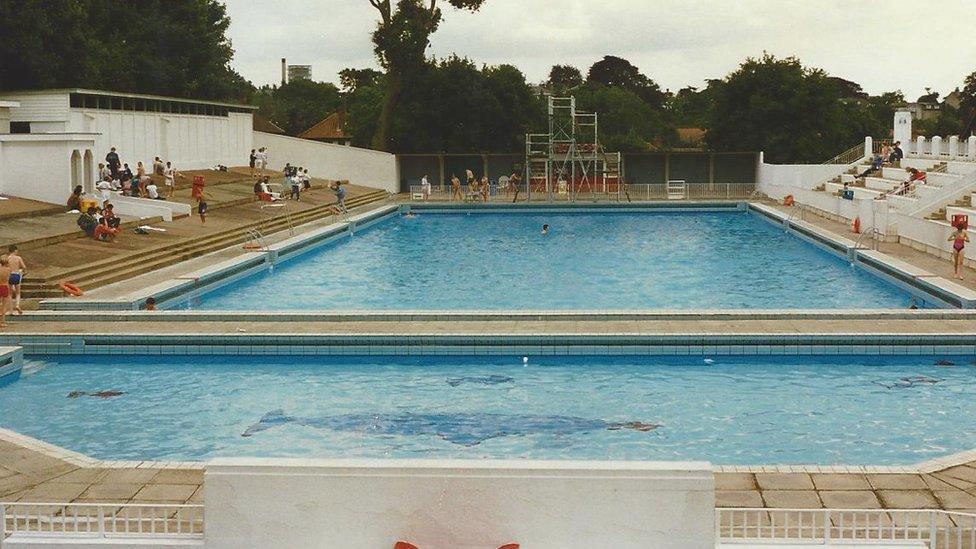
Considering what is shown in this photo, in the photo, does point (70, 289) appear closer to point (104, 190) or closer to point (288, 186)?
point (104, 190)

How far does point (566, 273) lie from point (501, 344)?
26.6 feet

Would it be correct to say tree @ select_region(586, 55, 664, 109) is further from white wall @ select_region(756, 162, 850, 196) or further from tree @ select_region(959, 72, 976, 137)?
white wall @ select_region(756, 162, 850, 196)

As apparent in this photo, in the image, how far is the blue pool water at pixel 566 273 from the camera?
1773 cm

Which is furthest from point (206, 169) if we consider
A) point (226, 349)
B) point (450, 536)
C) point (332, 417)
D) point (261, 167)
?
point (450, 536)

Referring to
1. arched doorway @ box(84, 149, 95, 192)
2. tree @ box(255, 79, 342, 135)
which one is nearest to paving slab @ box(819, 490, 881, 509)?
arched doorway @ box(84, 149, 95, 192)

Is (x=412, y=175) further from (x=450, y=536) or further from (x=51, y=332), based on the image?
(x=450, y=536)

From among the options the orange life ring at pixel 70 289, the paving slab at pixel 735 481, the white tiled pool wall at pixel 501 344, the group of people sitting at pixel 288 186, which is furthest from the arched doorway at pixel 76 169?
the paving slab at pixel 735 481

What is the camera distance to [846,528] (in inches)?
242

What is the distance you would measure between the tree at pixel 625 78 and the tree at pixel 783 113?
4224 centimetres

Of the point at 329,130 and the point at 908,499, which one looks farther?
the point at 329,130

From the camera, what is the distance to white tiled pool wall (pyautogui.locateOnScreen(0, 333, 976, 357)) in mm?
13055

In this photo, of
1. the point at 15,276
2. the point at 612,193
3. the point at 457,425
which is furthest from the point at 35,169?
the point at 612,193

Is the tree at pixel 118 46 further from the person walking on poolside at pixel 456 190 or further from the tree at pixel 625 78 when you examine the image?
the tree at pixel 625 78

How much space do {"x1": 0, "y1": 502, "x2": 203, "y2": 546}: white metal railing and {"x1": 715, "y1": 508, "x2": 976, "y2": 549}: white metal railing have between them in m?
2.94
